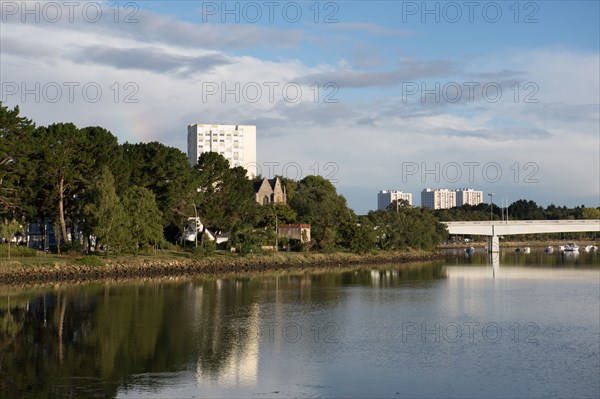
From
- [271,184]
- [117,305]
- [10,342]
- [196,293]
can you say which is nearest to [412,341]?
[10,342]

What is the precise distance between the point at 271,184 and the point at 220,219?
4393 centimetres

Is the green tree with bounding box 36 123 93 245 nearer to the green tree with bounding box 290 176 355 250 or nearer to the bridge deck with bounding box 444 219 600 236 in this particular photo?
the green tree with bounding box 290 176 355 250

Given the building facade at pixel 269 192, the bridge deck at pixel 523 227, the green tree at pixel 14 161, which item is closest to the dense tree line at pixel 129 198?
the green tree at pixel 14 161

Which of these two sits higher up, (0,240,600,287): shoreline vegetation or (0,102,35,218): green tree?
(0,102,35,218): green tree

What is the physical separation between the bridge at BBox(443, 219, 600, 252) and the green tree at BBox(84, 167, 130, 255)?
8941 cm

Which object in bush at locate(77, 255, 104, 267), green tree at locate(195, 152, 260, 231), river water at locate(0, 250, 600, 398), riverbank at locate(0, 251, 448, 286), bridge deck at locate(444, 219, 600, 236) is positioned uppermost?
green tree at locate(195, 152, 260, 231)

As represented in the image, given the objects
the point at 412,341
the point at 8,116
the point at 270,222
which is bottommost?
the point at 412,341

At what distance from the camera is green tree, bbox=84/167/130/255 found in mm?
78812

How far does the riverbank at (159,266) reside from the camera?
7162 centimetres

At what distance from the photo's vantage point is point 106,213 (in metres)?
78.9

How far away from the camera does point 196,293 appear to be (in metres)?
63.2

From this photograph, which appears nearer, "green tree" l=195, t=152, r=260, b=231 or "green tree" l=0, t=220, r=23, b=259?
"green tree" l=0, t=220, r=23, b=259

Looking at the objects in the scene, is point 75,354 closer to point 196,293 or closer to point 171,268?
point 196,293

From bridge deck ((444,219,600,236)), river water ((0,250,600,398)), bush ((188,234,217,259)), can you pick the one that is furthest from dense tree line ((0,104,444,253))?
bridge deck ((444,219,600,236))
